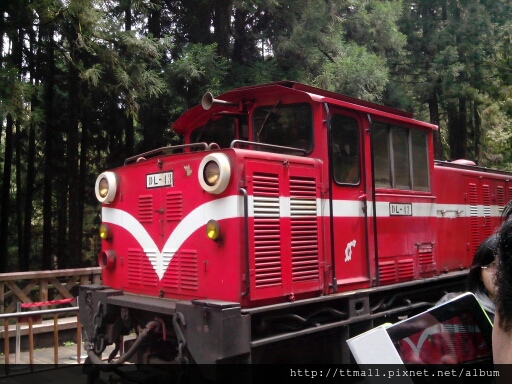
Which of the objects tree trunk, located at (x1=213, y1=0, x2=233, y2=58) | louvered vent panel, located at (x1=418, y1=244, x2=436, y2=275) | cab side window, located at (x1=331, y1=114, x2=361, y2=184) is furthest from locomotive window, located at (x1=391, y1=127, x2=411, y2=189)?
tree trunk, located at (x1=213, y1=0, x2=233, y2=58)

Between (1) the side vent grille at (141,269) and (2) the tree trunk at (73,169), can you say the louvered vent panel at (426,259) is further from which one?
(2) the tree trunk at (73,169)

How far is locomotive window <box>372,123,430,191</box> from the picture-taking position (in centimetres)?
601

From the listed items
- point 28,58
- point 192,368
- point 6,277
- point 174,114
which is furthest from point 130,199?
point 28,58

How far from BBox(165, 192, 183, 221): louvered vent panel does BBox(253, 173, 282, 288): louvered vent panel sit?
0.82m

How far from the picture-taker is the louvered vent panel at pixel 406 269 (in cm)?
621

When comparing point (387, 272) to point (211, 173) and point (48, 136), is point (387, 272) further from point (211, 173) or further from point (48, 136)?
point (48, 136)

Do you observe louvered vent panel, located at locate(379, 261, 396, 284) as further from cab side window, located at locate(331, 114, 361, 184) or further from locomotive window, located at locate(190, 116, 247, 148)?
locomotive window, located at locate(190, 116, 247, 148)

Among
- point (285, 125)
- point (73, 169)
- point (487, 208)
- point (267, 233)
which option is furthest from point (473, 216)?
point (73, 169)

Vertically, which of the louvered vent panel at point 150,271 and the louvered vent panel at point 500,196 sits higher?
the louvered vent panel at point 500,196

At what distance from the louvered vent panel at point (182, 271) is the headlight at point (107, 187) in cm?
114

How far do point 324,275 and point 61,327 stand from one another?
513 centimetres

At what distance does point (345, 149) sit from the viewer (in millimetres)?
5535

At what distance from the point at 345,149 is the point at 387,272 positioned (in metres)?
1.58

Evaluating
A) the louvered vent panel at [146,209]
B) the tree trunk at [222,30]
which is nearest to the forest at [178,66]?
the tree trunk at [222,30]
